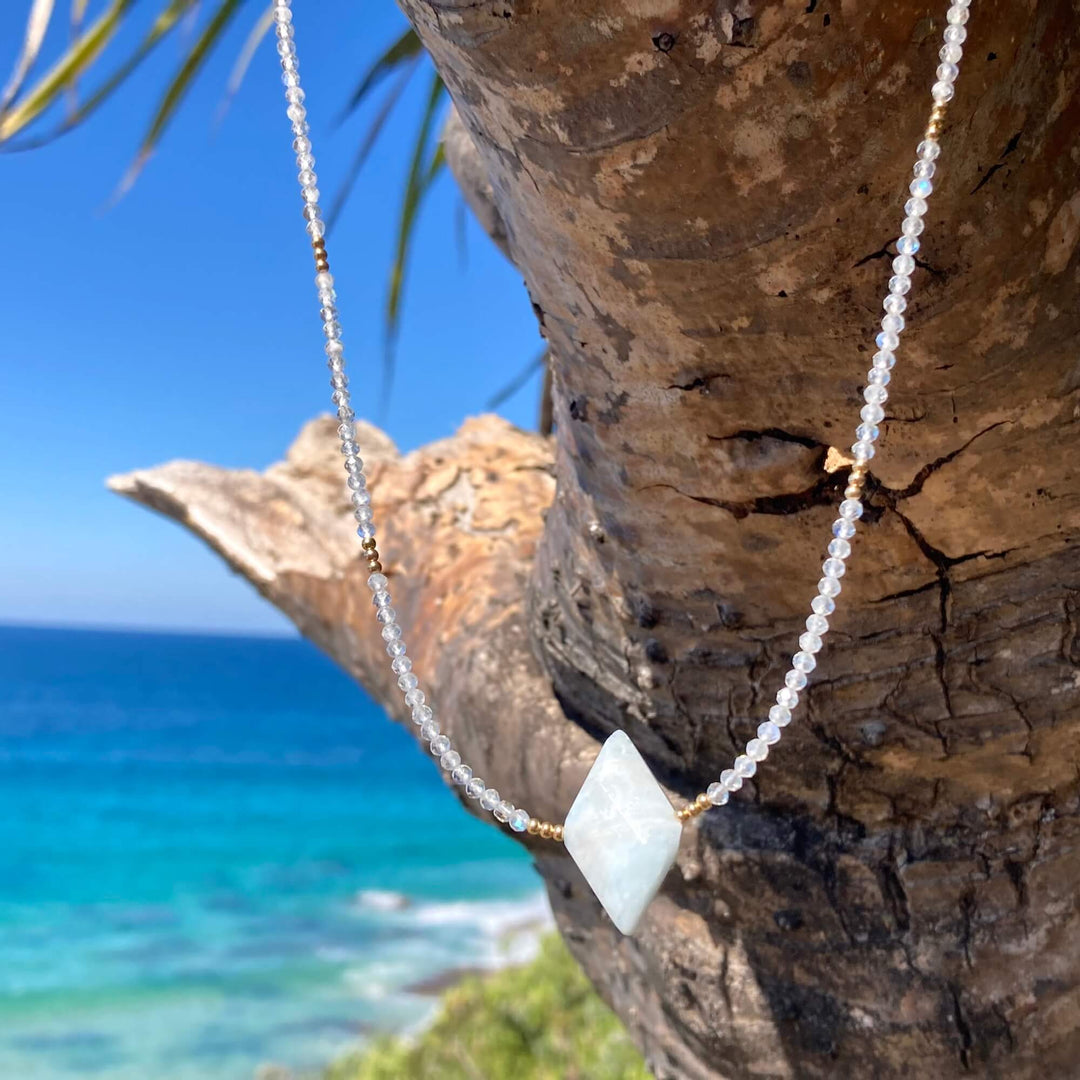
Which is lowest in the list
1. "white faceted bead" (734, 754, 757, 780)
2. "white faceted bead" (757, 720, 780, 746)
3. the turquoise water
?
"white faceted bead" (734, 754, 757, 780)

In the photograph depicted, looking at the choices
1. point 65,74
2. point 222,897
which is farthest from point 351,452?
point 222,897

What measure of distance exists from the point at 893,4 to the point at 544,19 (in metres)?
0.16

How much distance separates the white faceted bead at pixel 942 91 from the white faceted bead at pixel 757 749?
42 centimetres

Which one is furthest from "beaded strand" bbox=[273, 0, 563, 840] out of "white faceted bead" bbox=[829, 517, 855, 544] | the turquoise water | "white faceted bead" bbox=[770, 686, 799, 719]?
the turquoise water

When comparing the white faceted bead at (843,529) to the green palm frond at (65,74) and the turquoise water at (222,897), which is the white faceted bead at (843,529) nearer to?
the green palm frond at (65,74)

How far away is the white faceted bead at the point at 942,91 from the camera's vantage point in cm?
42

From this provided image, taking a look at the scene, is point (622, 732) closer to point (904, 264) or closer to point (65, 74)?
point (904, 264)

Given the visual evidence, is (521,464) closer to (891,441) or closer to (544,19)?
(891,441)

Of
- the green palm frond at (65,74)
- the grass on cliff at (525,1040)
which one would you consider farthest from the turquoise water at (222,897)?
the green palm frond at (65,74)

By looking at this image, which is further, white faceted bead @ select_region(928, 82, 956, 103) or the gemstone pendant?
the gemstone pendant

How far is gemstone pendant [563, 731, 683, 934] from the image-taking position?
72 cm

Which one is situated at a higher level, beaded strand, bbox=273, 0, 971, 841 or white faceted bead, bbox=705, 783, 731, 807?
beaded strand, bbox=273, 0, 971, 841

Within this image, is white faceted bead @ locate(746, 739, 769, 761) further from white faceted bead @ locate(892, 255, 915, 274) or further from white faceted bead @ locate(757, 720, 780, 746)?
white faceted bead @ locate(892, 255, 915, 274)

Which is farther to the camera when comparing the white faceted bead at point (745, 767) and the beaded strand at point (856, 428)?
the white faceted bead at point (745, 767)
